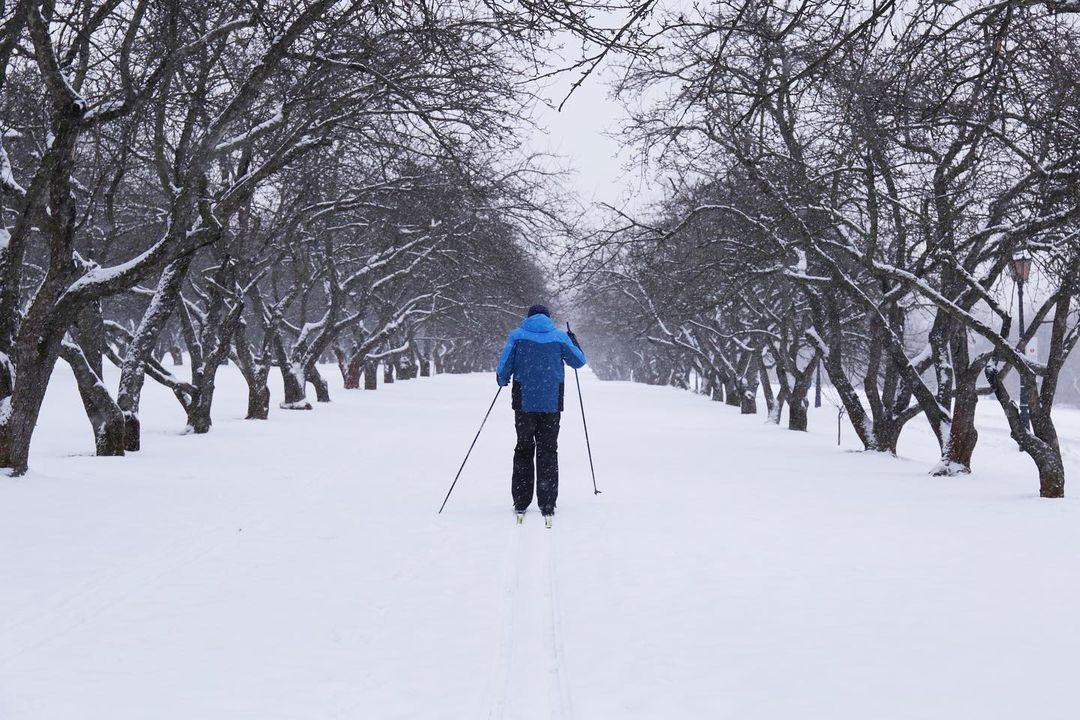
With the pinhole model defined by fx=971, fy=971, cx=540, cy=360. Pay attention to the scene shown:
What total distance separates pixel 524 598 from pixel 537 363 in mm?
3840

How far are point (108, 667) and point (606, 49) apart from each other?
13.8 feet

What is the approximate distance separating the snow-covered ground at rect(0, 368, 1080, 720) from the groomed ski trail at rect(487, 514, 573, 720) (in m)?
Answer: 0.02

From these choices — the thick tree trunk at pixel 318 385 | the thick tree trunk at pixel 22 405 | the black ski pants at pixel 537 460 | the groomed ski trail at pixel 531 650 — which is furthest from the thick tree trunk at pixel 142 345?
the thick tree trunk at pixel 318 385

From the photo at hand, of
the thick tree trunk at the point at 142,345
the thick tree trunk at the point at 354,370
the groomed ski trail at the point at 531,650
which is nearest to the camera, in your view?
the groomed ski trail at the point at 531,650

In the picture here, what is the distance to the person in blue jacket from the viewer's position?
9.20 m

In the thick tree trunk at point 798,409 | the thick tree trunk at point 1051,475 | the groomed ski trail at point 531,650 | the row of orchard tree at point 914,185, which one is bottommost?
the groomed ski trail at point 531,650

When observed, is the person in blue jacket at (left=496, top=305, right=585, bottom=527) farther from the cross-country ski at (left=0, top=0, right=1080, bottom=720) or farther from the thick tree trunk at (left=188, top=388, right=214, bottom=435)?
the thick tree trunk at (left=188, top=388, right=214, bottom=435)


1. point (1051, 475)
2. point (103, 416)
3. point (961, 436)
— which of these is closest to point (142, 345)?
point (103, 416)

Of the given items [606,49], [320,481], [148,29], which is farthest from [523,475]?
[148,29]

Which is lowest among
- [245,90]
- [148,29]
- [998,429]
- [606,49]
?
[998,429]

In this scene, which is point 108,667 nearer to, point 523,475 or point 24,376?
point 523,475

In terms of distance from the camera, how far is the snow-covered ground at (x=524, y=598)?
425 centimetres

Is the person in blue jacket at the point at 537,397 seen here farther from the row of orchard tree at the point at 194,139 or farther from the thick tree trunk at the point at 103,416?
the thick tree trunk at the point at 103,416

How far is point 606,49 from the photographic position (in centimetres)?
570
